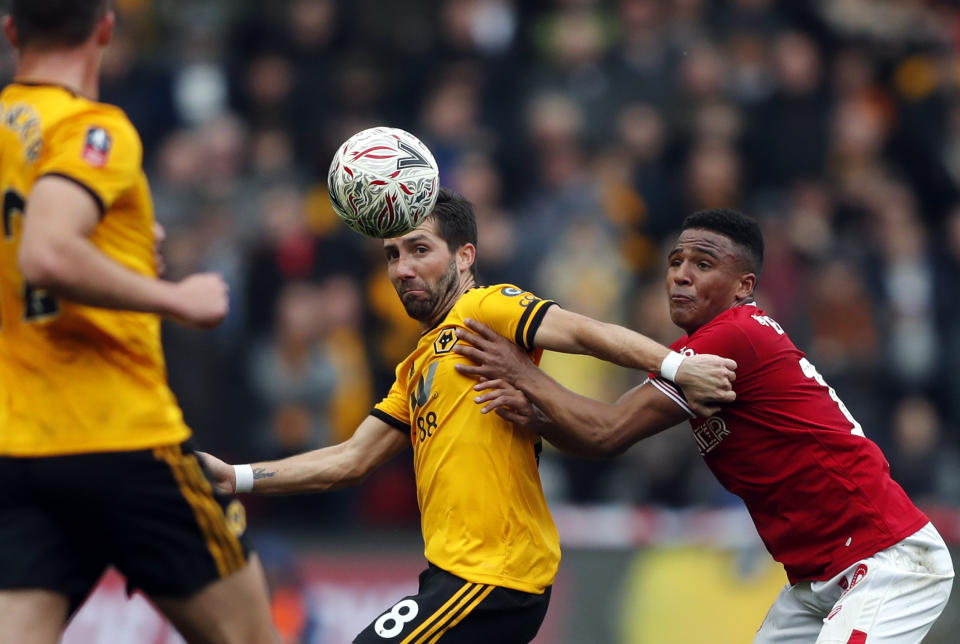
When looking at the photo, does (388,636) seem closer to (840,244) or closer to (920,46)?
(840,244)

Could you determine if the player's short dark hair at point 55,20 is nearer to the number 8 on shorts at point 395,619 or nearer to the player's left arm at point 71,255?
the player's left arm at point 71,255

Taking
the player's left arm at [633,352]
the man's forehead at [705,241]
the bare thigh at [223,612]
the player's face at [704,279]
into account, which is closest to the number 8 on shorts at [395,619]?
the bare thigh at [223,612]

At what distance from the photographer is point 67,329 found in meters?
4.25

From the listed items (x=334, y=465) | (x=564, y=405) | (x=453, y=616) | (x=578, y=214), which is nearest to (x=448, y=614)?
(x=453, y=616)

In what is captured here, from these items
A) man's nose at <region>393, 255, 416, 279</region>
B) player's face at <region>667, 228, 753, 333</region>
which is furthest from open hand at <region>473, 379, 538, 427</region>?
player's face at <region>667, 228, 753, 333</region>

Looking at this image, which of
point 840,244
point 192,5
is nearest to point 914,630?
point 840,244

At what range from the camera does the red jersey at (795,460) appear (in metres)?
5.51

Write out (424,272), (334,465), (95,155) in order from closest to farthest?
1. (95,155)
2. (424,272)
3. (334,465)

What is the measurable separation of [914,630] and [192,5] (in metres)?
11.7

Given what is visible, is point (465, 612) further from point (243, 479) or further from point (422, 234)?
point (422, 234)

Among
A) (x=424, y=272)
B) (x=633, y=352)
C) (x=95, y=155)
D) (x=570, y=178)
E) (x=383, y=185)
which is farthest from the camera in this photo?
(x=570, y=178)

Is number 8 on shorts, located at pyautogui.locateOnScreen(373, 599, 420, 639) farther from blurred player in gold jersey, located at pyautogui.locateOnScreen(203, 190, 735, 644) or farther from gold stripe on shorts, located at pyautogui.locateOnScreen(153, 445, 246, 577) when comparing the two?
gold stripe on shorts, located at pyautogui.locateOnScreen(153, 445, 246, 577)

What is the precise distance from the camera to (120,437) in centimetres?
426

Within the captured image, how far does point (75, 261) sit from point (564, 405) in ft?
7.75
